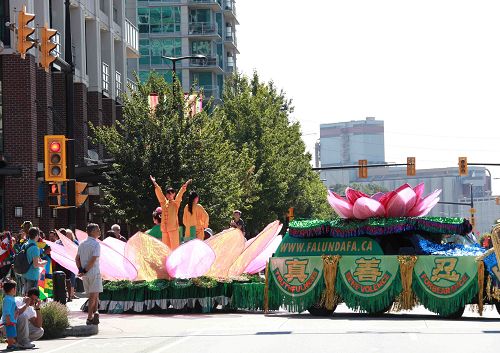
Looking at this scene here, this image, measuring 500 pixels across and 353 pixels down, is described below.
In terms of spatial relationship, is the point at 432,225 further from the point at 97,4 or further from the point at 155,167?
the point at 97,4

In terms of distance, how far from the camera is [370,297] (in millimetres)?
19953

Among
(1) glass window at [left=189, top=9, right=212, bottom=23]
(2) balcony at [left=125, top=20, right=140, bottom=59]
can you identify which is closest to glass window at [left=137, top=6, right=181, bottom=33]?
(1) glass window at [left=189, top=9, right=212, bottom=23]

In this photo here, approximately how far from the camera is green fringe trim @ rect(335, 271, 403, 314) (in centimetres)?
1970

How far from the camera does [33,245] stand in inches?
827

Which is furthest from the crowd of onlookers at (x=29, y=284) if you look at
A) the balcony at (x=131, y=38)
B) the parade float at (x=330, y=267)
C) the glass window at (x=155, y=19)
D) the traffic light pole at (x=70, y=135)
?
the glass window at (x=155, y=19)

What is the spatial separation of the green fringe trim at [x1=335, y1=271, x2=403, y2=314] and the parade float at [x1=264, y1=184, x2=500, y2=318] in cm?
2

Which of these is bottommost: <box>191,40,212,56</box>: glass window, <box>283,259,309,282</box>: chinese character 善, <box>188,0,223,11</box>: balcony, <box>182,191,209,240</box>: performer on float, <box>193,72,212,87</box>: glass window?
<box>283,259,309,282</box>: chinese character 善

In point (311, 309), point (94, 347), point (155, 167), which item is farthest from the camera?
point (155, 167)

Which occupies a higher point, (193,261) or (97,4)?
(97,4)

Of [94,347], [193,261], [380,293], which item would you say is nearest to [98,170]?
[193,261]

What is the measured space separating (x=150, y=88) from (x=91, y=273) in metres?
25.7

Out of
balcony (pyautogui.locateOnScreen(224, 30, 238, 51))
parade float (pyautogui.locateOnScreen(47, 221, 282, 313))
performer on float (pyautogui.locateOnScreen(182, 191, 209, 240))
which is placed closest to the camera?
parade float (pyautogui.locateOnScreen(47, 221, 282, 313))

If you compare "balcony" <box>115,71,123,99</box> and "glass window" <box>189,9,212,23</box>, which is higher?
"glass window" <box>189,9,212,23</box>

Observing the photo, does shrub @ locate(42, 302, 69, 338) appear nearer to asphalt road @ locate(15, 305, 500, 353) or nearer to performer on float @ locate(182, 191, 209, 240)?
asphalt road @ locate(15, 305, 500, 353)
